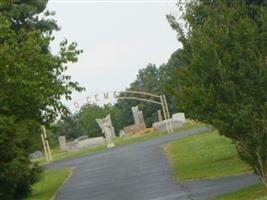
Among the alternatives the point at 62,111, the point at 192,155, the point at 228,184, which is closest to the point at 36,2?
the point at 192,155

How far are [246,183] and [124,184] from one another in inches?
269

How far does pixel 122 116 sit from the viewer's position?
100 m

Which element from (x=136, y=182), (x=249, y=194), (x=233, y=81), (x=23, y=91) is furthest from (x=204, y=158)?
(x=233, y=81)


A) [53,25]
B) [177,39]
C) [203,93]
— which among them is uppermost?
[53,25]

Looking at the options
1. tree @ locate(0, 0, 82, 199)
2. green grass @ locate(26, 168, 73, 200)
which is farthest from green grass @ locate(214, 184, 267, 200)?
green grass @ locate(26, 168, 73, 200)

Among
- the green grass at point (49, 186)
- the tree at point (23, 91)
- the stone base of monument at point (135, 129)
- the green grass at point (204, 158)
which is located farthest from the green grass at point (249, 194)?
the stone base of monument at point (135, 129)

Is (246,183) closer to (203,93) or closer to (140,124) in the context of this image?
(203,93)

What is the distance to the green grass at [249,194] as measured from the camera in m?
17.2

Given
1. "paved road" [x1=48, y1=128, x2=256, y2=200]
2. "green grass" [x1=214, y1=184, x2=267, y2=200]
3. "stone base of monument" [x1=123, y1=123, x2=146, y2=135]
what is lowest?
"green grass" [x1=214, y1=184, x2=267, y2=200]

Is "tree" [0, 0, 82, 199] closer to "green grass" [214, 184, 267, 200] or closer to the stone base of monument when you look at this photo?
"green grass" [214, 184, 267, 200]

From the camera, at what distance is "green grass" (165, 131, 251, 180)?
79.7ft

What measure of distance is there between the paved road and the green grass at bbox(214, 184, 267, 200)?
78 cm

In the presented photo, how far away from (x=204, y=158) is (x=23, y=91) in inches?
403

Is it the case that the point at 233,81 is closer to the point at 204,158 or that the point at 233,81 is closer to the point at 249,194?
the point at 249,194
